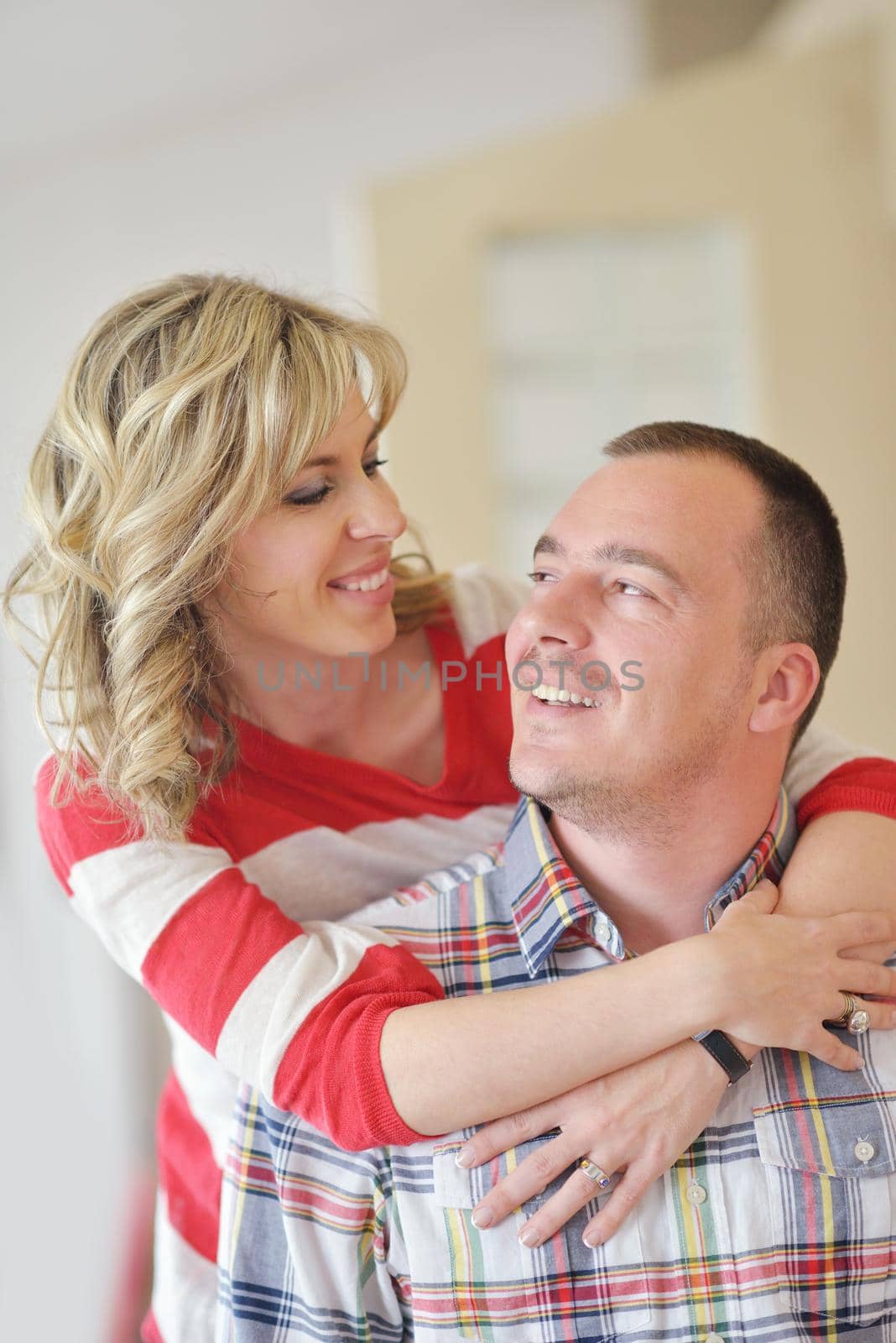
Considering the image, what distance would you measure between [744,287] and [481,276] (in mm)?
660

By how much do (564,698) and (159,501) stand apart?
0.48 m

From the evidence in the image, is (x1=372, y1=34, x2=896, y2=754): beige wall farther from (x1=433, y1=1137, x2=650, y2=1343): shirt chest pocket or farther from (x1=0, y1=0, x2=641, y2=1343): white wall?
(x1=433, y1=1137, x2=650, y2=1343): shirt chest pocket

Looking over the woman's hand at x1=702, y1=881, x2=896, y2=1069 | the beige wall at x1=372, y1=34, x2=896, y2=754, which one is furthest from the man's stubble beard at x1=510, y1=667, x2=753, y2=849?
the beige wall at x1=372, y1=34, x2=896, y2=754

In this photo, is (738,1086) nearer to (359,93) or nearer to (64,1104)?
(64,1104)

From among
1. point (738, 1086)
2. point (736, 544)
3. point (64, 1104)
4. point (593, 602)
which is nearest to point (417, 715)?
point (593, 602)

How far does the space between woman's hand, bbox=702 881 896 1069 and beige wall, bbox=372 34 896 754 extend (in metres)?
1.91

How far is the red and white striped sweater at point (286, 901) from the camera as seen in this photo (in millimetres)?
1159

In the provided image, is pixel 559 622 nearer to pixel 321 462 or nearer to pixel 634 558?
pixel 634 558

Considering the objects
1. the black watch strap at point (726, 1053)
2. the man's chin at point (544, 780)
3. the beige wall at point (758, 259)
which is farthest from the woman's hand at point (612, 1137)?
the beige wall at point (758, 259)

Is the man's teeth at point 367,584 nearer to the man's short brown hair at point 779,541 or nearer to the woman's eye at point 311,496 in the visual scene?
the woman's eye at point 311,496

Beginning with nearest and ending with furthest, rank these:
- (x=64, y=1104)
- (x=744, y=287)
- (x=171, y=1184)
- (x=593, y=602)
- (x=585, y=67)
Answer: (x=593, y=602), (x=171, y=1184), (x=64, y=1104), (x=744, y=287), (x=585, y=67)

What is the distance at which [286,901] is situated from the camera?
4.73 ft

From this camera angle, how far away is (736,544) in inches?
49.5

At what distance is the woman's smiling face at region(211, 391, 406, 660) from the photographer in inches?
52.4
